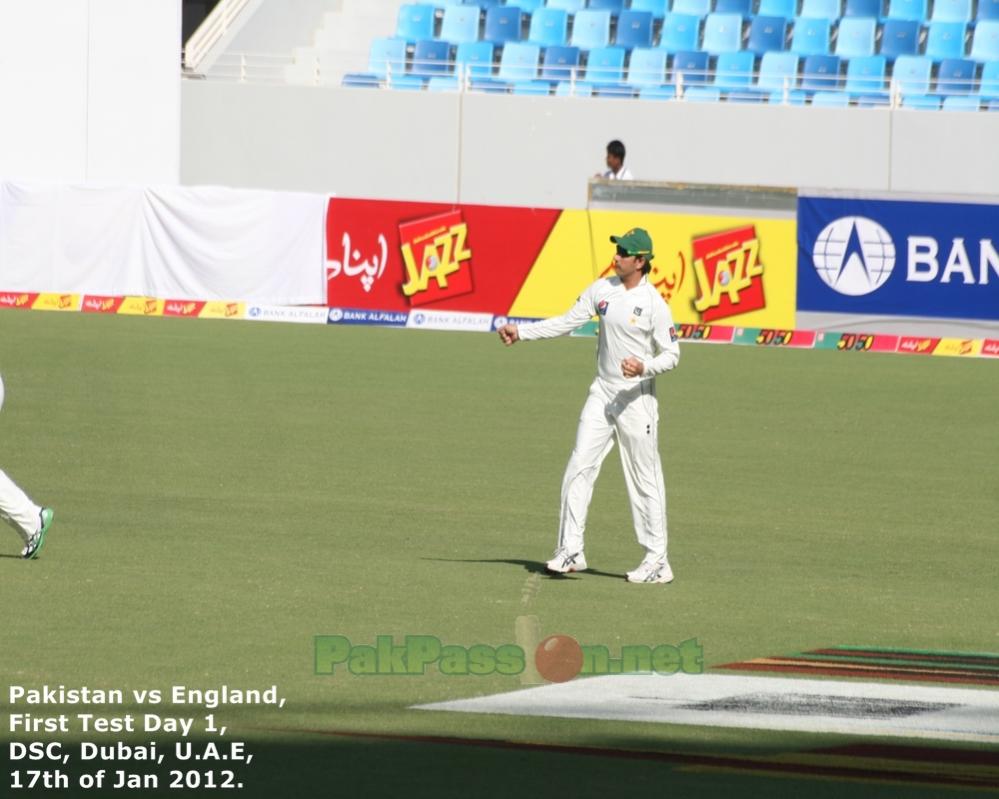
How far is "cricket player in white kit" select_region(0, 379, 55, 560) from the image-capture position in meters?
11.0

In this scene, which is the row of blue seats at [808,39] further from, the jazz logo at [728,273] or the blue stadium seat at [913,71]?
the jazz logo at [728,273]

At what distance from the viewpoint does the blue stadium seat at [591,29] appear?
3656cm

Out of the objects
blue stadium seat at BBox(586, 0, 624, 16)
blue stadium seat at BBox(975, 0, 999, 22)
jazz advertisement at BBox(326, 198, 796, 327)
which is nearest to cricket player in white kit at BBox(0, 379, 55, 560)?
jazz advertisement at BBox(326, 198, 796, 327)

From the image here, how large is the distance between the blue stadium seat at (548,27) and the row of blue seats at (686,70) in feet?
1.62

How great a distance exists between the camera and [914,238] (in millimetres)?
26531

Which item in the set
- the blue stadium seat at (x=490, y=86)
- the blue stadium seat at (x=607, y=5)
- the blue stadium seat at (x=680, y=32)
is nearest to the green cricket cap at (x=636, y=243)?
the blue stadium seat at (x=490, y=86)

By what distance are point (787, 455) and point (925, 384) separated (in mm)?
6148

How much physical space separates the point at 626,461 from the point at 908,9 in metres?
27.2

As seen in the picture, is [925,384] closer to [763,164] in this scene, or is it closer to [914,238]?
[914,238]

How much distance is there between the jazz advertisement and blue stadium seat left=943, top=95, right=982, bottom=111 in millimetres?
8431

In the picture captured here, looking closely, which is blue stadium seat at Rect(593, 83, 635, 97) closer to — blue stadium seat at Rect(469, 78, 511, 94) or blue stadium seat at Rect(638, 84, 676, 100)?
blue stadium seat at Rect(638, 84, 676, 100)

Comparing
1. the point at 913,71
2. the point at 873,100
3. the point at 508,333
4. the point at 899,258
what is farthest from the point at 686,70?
the point at 508,333

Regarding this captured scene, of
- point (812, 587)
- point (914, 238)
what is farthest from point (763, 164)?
point (812, 587)

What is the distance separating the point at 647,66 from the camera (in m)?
35.5
